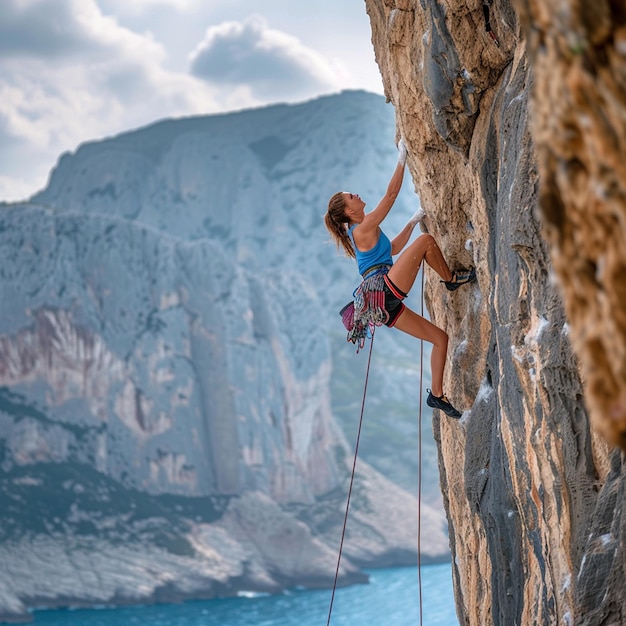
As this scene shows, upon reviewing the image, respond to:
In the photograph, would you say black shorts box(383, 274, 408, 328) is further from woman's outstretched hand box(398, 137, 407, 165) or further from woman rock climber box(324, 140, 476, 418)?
woman's outstretched hand box(398, 137, 407, 165)

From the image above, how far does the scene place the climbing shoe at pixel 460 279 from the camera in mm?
7551

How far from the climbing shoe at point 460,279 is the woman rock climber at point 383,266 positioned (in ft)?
0.81

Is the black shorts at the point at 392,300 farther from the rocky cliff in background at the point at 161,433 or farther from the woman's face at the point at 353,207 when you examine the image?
the rocky cliff in background at the point at 161,433

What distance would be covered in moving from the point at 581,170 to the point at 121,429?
46026mm

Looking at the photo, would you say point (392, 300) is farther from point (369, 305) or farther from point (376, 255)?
point (376, 255)

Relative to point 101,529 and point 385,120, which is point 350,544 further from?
point 385,120

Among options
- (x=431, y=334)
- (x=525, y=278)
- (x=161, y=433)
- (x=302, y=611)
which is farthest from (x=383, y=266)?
(x=161, y=433)

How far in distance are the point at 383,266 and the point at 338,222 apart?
1.65ft

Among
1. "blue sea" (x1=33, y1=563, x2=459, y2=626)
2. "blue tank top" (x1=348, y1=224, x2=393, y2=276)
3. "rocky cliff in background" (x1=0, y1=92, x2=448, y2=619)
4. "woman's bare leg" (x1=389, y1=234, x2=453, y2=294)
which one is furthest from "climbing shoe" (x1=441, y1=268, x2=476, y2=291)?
"rocky cliff in background" (x1=0, y1=92, x2=448, y2=619)

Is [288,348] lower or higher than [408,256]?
higher

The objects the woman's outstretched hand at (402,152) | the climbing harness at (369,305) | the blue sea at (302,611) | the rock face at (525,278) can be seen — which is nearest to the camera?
the rock face at (525,278)

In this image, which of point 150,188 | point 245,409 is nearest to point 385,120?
point 150,188

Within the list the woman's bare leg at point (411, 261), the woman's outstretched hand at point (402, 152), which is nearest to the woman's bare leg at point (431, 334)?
the woman's bare leg at point (411, 261)

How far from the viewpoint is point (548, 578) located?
5.88 metres
